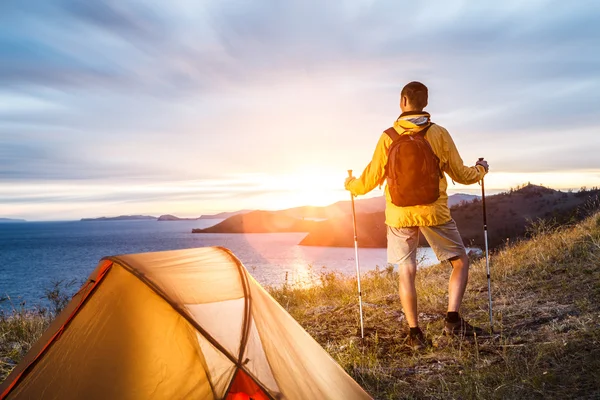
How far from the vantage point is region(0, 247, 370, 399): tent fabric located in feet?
→ 11.2

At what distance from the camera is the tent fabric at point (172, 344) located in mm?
3412

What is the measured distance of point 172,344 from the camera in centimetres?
351

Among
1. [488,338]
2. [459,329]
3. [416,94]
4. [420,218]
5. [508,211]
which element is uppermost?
[416,94]

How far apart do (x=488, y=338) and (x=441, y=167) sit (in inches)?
79.4

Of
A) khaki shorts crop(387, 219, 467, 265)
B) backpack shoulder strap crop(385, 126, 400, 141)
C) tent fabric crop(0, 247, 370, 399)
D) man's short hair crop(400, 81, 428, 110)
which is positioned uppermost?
man's short hair crop(400, 81, 428, 110)

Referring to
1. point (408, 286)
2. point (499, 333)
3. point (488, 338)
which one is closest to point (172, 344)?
point (408, 286)

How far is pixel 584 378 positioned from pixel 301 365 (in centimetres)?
249

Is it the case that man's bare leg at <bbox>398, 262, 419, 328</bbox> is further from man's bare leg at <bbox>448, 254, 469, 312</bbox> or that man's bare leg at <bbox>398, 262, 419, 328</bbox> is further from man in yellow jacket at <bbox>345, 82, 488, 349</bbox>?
man's bare leg at <bbox>448, 254, 469, 312</bbox>

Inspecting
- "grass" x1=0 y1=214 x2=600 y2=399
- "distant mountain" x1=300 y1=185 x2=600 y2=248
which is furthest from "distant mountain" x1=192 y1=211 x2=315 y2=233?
"grass" x1=0 y1=214 x2=600 y2=399

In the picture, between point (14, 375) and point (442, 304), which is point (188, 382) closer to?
point (14, 375)

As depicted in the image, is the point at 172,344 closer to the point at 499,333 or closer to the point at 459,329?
the point at 459,329

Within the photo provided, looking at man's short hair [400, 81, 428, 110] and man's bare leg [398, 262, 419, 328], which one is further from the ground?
man's short hair [400, 81, 428, 110]

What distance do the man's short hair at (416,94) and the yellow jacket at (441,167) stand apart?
12 cm

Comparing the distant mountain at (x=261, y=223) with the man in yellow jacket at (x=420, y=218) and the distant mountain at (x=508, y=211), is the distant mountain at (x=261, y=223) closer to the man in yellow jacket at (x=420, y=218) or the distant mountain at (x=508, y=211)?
the distant mountain at (x=508, y=211)
